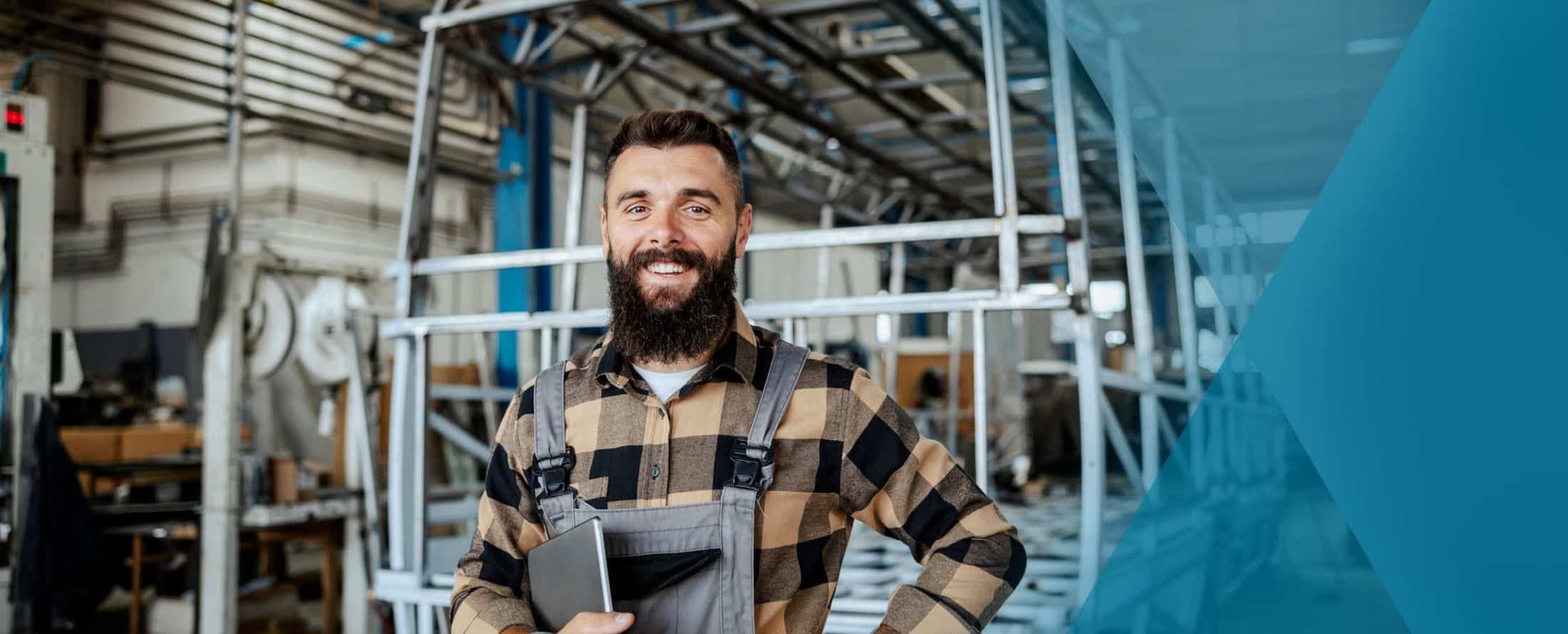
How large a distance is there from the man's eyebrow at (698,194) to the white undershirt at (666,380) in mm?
217

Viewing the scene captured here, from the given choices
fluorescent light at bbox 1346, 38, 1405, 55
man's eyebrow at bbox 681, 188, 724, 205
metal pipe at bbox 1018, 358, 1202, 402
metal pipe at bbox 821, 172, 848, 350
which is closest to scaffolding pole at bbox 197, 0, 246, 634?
metal pipe at bbox 821, 172, 848, 350

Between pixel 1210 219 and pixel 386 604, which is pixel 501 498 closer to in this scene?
pixel 1210 219

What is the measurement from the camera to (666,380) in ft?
4.65

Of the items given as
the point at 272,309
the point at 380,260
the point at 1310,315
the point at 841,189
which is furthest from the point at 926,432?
the point at 1310,315

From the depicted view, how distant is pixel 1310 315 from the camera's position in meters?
1.79

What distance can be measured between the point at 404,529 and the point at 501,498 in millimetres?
1429

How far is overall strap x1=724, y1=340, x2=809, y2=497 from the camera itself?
130 cm

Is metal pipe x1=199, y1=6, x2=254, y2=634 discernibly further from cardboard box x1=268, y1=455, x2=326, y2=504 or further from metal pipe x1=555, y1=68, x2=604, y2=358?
metal pipe x1=555, y1=68, x2=604, y2=358

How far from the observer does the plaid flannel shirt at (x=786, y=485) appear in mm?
1316

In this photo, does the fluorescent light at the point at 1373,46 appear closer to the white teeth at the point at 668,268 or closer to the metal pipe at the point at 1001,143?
the metal pipe at the point at 1001,143

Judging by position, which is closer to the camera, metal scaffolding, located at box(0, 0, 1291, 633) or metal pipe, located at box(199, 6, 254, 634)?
metal scaffolding, located at box(0, 0, 1291, 633)

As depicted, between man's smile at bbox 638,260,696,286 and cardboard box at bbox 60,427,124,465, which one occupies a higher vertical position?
man's smile at bbox 638,260,696,286

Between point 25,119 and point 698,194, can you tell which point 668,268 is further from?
point 25,119
